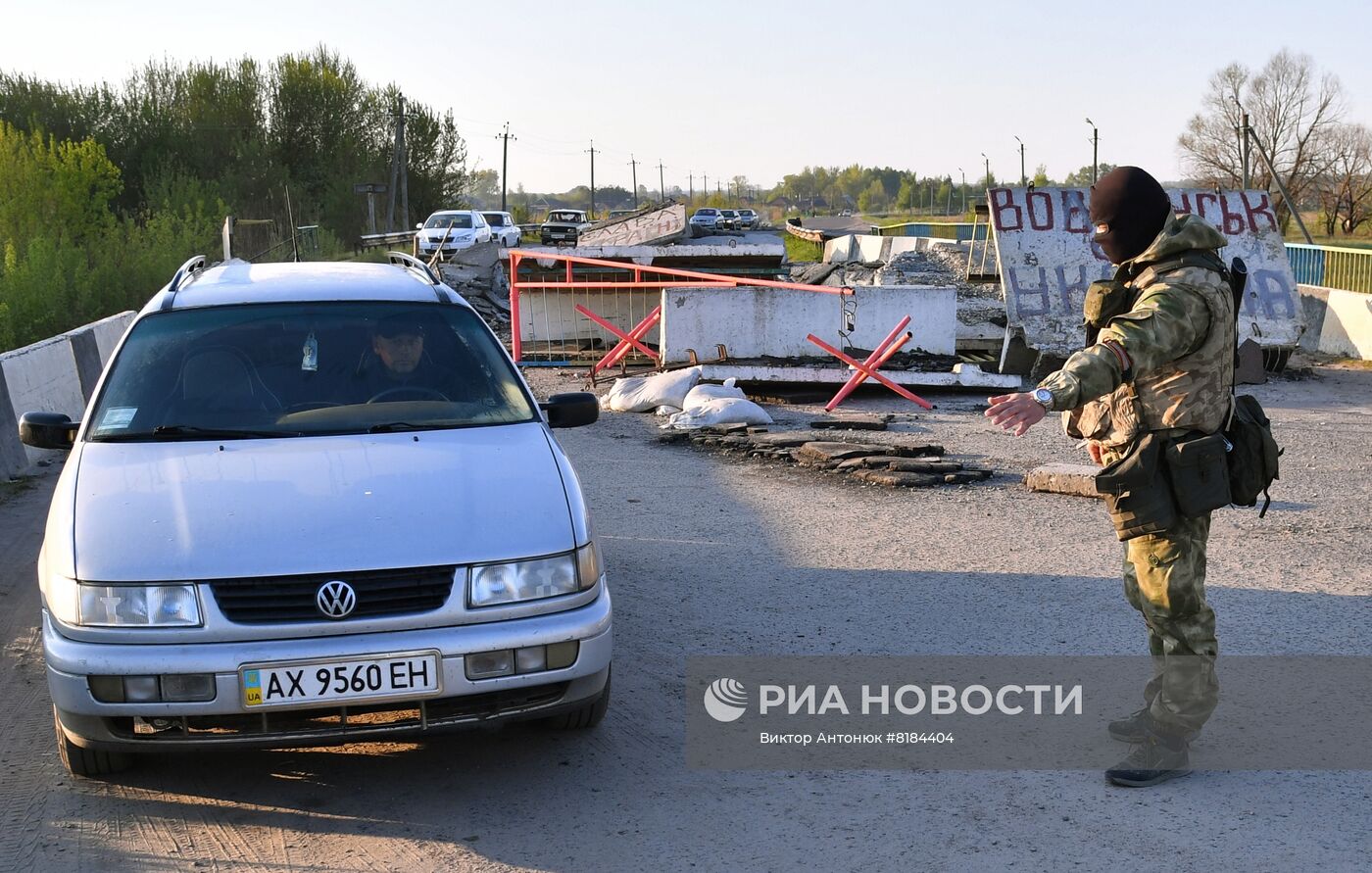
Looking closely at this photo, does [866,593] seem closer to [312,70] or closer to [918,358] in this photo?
[918,358]

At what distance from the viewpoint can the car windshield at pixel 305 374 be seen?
15.7ft

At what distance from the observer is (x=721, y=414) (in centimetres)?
1177

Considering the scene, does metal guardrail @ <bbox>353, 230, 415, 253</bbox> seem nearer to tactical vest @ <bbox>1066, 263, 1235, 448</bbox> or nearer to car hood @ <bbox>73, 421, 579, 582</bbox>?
car hood @ <bbox>73, 421, 579, 582</bbox>

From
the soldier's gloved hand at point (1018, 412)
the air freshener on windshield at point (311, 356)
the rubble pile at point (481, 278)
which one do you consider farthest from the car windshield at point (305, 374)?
the rubble pile at point (481, 278)

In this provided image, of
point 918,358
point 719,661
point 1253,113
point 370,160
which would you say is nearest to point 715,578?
point 719,661

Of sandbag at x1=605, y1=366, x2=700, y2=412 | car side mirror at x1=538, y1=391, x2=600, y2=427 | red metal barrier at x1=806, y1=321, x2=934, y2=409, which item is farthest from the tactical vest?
red metal barrier at x1=806, y1=321, x2=934, y2=409

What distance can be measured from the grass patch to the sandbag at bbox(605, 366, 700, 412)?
37227 millimetres

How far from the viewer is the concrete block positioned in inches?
346

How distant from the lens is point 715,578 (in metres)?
6.88

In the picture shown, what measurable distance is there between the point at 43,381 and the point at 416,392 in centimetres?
715

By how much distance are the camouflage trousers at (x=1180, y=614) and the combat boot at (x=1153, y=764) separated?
1.9 inches

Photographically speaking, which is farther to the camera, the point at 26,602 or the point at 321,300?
the point at 26,602

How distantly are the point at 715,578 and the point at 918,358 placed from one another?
816 cm

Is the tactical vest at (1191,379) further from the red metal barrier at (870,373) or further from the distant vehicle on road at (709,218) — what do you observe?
the distant vehicle on road at (709,218)
